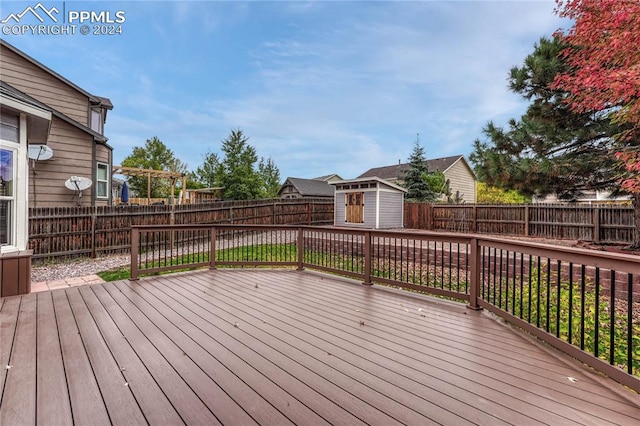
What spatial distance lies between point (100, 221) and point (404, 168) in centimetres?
1885

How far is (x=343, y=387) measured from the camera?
1.81m

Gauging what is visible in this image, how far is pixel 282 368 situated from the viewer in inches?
79.9

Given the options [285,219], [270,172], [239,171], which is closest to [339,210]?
[285,219]

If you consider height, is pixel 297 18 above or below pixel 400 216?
above

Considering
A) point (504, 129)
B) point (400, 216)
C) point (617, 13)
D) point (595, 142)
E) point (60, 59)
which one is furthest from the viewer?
point (400, 216)

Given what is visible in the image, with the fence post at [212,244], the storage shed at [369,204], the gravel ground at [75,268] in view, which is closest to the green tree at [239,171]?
the storage shed at [369,204]

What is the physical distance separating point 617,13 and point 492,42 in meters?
4.04

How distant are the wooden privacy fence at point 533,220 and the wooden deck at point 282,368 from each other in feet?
29.2

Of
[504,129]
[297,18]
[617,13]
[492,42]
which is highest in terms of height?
[297,18]

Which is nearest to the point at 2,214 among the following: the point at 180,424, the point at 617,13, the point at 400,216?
the point at 180,424

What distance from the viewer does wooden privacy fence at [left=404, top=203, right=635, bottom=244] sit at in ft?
28.5

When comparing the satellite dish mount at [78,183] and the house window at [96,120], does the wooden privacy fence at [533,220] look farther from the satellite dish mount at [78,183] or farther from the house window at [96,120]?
the house window at [96,120]

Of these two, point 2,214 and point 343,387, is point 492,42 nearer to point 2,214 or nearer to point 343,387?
point 343,387

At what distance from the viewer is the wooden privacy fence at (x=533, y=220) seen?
8.69 m
